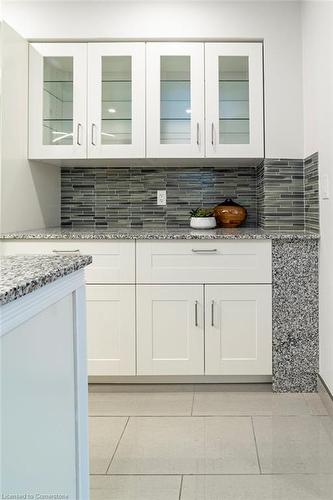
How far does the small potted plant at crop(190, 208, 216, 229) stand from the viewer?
10.7ft

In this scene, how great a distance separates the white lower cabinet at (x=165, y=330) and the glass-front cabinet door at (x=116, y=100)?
0.93m

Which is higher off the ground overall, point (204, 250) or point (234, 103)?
point (234, 103)

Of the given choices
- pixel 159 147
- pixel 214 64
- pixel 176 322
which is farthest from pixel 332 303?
pixel 214 64

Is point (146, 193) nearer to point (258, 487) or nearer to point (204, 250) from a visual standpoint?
point (204, 250)

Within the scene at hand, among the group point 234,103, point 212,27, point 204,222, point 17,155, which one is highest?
point 212,27

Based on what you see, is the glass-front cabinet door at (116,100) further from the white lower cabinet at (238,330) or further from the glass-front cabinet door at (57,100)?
the white lower cabinet at (238,330)

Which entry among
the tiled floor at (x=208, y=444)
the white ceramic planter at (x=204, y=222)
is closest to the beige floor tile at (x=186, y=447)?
the tiled floor at (x=208, y=444)

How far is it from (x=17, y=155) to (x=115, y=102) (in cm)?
71

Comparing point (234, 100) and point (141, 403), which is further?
point (234, 100)

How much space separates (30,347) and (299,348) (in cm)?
204

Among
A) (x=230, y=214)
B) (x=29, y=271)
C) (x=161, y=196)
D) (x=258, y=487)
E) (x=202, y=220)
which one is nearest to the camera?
(x=29, y=271)

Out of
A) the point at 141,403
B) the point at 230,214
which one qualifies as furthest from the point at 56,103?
the point at 141,403

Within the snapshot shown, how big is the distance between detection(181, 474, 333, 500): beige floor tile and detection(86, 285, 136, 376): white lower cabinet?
1022 millimetres

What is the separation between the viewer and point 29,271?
3.76 feet
